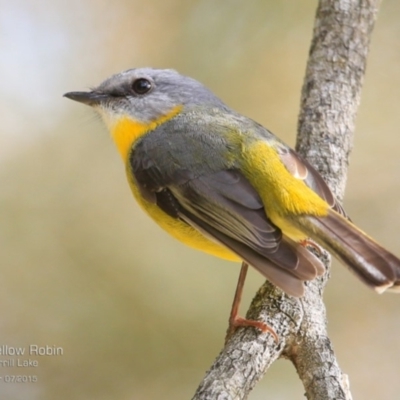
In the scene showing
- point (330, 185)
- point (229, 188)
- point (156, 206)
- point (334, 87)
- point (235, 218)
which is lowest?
point (235, 218)

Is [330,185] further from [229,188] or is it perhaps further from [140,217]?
[140,217]

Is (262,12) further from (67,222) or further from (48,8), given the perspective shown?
(67,222)

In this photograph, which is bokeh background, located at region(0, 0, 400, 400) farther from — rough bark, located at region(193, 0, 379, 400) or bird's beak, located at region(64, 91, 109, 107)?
rough bark, located at region(193, 0, 379, 400)

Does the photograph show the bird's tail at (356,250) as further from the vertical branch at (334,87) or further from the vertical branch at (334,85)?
the vertical branch at (334,85)

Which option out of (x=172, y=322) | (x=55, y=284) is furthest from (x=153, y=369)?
(x=55, y=284)

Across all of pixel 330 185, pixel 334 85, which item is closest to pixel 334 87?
pixel 334 85

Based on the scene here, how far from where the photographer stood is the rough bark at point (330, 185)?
236 cm

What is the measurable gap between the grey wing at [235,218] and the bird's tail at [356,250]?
9 cm

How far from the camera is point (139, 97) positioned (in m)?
3.26

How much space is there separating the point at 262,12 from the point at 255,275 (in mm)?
1959

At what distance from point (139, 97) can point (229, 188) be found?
883mm

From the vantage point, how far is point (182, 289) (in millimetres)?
4293

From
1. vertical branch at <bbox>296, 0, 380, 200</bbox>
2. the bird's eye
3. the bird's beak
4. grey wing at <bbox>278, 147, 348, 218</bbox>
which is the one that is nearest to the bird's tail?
grey wing at <bbox>278, 147, 348, 218</bbox>

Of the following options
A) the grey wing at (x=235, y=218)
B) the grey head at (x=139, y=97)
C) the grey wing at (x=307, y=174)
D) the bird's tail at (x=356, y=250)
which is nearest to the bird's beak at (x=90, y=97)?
the grey head at (x=139, y=97)
